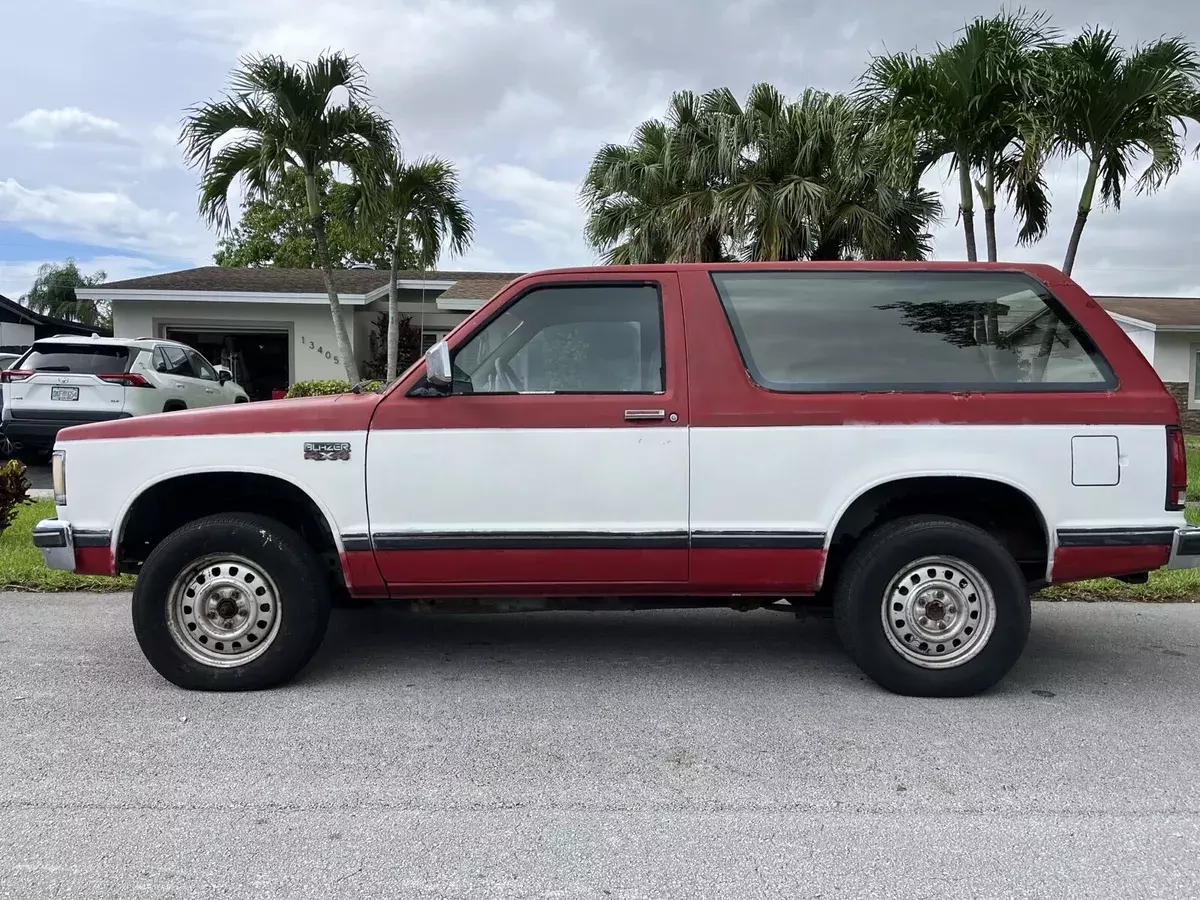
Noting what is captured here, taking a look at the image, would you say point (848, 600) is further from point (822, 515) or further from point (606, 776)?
point (606, 776)

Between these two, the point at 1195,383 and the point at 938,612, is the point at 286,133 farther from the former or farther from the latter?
the point at 1195,383

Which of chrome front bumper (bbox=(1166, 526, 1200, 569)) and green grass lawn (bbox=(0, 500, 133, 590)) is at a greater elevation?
chrome front bumper (bbox=(1166, 526, 1200, 569))

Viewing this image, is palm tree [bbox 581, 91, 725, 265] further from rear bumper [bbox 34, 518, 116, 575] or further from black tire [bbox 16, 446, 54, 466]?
rear bumper [bbox 34, 518, 116, 575]

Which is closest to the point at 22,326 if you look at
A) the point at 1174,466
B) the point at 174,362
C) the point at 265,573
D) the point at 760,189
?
the point at 174,362

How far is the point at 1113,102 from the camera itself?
9.22 meters

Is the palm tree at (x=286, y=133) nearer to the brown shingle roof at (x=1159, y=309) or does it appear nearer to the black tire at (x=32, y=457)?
the black tire at (x=32, y=457)

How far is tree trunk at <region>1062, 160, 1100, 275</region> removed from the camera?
9.81m

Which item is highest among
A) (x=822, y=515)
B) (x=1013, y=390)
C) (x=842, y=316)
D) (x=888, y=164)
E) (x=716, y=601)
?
(x=888, y=164)

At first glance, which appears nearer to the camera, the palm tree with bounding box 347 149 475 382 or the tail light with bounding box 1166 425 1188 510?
the tail light with bounding box 1166 425 1188 510

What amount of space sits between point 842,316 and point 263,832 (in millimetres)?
3190

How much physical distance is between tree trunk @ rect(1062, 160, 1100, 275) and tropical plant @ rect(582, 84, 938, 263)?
116 inches

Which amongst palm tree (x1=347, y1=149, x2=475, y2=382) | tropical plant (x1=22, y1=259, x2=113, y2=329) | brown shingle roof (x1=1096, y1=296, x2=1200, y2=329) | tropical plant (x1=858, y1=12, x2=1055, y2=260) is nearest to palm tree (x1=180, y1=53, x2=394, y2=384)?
palm tree (x1=347, y1=149, x2=475, y2=382)

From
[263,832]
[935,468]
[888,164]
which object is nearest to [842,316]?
[935,468]

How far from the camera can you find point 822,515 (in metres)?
4.16
